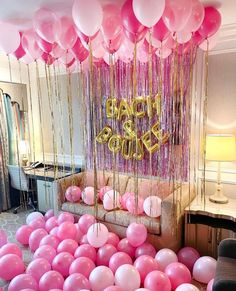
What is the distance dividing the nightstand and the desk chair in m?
2.55

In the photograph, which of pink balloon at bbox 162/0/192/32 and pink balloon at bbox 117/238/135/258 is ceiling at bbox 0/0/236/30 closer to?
pink balloon at bbox 162/0/192/32

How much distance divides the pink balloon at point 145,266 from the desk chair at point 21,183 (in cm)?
243

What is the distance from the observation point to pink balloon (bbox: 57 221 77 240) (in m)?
2.57

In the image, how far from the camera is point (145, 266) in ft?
6.76

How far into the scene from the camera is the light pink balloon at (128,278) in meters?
1.91

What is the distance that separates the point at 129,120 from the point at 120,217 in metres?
1.24

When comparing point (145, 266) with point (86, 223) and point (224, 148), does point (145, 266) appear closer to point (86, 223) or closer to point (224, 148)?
point (86, 223)

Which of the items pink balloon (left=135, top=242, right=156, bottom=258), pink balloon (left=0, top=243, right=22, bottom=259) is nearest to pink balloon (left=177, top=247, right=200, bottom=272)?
pink balloon (left=135, top=242, right=156, bottom=258)

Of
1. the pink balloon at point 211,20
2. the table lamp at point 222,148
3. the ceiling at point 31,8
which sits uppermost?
the ceiling at point 31,8

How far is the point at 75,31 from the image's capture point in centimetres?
202

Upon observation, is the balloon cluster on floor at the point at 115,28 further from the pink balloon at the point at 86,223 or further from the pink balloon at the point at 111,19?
the pink balloon at the point at 86,223

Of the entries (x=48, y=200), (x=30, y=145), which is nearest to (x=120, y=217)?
(x=48, y=200)

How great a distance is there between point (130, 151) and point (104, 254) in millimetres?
1366

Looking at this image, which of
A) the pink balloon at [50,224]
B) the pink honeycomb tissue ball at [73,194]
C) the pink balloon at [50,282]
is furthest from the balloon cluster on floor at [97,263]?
the pink honeycomb tissue ball at [73,194]
